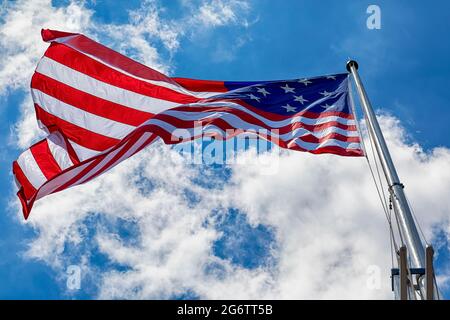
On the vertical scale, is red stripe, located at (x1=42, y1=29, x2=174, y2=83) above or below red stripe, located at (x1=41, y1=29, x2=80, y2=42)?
below

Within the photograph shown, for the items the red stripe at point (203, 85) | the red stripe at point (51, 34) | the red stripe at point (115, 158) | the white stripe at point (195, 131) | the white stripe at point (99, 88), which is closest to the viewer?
the red stripe at point (115, 158)

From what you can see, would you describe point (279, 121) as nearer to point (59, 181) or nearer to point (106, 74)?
point (106, 74)

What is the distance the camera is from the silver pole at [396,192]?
9812 millimetres

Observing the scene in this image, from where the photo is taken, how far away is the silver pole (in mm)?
9812

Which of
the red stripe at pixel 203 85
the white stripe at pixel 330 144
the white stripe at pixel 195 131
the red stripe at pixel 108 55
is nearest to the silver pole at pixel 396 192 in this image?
the white stripe at pixel 330 144

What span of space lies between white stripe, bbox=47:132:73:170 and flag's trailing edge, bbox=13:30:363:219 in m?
0.03

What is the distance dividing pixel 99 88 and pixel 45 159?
2.79 metres

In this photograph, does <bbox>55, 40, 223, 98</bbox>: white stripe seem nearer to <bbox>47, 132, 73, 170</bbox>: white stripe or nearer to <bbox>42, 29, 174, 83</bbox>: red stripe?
<bbox>42, 29, 174, 83</bbox>: red stripe

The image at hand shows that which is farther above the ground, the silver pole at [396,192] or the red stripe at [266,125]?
the red stripe at [266,125]

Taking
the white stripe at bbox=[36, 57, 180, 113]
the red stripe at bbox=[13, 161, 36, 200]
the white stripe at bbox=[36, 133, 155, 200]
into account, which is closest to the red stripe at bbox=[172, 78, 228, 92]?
the white stripe at bbox=[36, 57, 180, 113]

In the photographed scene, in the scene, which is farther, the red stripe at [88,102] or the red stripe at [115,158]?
the red stripe at [88,102]

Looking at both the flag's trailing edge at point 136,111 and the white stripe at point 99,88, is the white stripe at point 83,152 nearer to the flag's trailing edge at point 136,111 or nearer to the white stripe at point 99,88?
the flag's trailing edge at point 136,111

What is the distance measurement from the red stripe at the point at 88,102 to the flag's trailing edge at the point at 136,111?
27 millimetres
